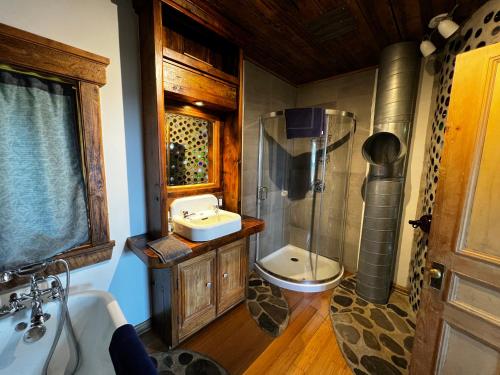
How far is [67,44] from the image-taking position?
1.15 meters

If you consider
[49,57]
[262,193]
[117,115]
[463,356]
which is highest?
[49,57]

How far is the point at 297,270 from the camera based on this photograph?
2613 mm

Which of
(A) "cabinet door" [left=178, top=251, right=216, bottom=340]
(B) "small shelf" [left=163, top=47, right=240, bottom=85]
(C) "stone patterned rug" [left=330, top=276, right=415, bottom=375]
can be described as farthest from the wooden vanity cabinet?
(B) "small shelf" [left=163, top=47, right=240, bottom=85]

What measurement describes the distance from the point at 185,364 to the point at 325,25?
2815 millimetres

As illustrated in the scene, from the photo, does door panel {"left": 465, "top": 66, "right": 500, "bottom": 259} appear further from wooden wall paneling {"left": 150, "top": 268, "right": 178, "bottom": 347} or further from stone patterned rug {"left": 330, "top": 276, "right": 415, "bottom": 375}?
wooden wall paneling {"left": 150, "top": 268, "right": 178, "bottom": 347}

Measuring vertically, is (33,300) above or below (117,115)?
below

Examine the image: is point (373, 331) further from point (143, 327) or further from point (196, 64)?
point (196, 64)

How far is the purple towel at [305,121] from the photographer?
2168 mm

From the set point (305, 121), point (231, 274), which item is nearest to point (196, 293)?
point (231, 274)

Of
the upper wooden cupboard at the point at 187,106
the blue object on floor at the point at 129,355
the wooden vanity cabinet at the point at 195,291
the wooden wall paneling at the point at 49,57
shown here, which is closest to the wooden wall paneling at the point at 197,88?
the upper wooden cupboard at the point at 187,106

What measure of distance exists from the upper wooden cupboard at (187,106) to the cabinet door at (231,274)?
43 cm

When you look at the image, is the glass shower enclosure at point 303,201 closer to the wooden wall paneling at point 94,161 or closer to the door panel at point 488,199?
the door panel at point 488,199

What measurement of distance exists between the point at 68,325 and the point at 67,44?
1.64 metres

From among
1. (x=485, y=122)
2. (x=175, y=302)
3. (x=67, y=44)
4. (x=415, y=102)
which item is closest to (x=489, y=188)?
(x=485, y=122)
